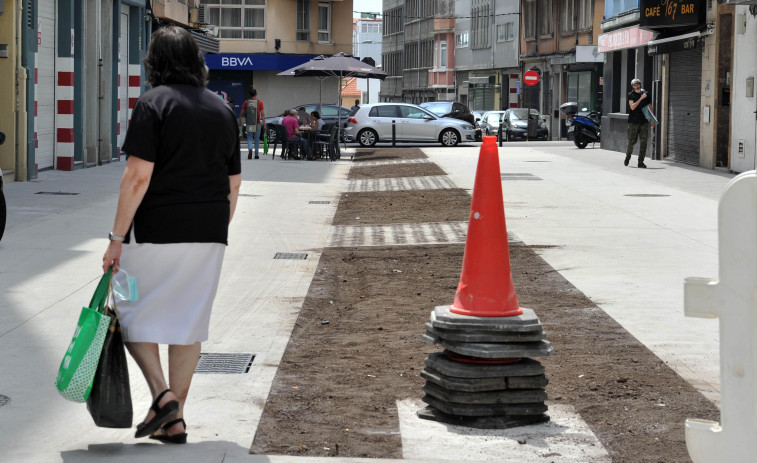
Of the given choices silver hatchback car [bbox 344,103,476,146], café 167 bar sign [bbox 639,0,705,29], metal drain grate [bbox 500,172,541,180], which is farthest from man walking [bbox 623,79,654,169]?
silver hatchback car [bbox 344,103,476,146]

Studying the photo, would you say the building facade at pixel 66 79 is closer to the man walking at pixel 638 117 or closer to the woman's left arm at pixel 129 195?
the man walking at pixel 638 117

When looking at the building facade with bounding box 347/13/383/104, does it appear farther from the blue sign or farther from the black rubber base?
the black rubber base

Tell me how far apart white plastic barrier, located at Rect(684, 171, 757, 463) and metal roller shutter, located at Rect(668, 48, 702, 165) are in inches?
956

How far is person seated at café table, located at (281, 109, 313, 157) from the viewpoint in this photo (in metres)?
30.8

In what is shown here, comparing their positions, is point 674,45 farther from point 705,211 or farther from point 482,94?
point 482,94

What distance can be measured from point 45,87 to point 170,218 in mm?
17837

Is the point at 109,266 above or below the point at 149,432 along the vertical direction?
above

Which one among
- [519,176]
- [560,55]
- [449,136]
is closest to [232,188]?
[519,176]

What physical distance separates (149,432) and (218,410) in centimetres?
66

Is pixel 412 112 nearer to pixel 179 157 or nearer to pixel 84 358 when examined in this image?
pixel 179 157

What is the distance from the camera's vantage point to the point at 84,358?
15.5 ft

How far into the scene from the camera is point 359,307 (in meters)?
8.67

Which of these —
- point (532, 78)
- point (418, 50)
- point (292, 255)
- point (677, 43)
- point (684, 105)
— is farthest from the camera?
point (418, 50)

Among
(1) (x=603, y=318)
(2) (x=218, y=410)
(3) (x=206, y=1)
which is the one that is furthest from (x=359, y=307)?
(3) (x=206, y=1)
